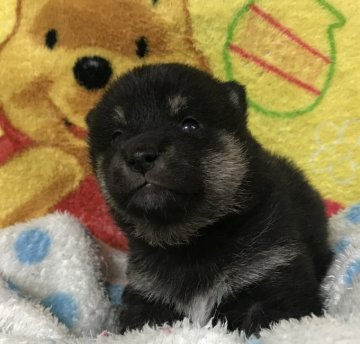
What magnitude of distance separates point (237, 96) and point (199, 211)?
0.40m

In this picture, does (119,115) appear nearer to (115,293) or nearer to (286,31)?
(115,293)

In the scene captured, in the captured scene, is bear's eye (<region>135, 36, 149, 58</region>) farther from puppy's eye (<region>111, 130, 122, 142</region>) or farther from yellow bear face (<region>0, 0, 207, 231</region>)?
puppy's eye (<region>111, 130, 122, 142</region>)

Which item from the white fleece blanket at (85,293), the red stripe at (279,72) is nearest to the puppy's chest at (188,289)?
the white fleece blanket at (85,293)

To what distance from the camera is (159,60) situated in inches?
91.0

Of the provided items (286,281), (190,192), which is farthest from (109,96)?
(286,281)

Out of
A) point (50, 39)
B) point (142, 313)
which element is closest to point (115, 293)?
point (142, 313)

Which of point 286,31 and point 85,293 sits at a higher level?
point 286,31

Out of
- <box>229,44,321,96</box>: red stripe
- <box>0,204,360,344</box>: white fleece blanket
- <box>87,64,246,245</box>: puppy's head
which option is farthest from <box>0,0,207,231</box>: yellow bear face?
<box>87,64,246,245</box>: puppy's head

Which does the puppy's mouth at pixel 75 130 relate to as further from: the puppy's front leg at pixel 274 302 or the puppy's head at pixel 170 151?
the puppy's front leg at pixel 274 302

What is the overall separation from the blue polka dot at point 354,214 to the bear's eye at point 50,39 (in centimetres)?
130

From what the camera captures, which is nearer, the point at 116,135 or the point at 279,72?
the point at 116,135

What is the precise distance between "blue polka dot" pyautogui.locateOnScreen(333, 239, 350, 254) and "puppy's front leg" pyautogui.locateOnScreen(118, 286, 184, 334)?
1.90 feet

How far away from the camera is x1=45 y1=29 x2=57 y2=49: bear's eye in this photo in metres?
2.27

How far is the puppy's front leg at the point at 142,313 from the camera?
5.27 feet
